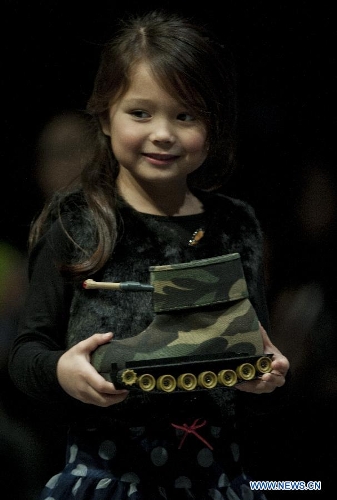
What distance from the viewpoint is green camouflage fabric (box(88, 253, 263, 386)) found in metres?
0.72

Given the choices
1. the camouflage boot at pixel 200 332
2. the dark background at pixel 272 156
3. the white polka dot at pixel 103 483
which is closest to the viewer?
the camouflage boot at pixel 200 332

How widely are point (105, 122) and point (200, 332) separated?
0.30m

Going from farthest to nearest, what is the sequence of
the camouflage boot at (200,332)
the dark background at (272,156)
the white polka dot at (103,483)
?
the dark background at (272,156) → the white polka dot at (103,483) → the camouflage boot at (200,332)

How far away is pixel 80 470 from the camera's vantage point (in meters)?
0.82

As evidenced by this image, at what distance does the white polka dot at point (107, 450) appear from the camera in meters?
0.82

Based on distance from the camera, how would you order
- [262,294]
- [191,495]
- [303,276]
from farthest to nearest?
[303,276] → [262,294] → [191,495]

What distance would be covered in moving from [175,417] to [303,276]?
0.45 m

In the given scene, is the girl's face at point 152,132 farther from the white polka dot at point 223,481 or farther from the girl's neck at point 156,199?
the white polka dot at point 223,481

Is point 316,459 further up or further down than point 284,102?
further down

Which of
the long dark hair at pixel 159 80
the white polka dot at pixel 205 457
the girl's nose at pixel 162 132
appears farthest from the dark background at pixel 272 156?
the white polka dot at pixel 205 457

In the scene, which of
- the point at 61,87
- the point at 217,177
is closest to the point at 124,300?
the point at 217,177

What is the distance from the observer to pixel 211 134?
34.9 inches

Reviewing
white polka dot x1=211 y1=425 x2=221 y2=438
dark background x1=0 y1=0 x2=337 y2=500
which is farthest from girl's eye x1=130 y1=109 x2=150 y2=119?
white polka dot x1=211 y1=425 x2=221 y2=438

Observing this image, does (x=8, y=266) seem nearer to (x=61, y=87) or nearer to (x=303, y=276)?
(x=61, y=87)
